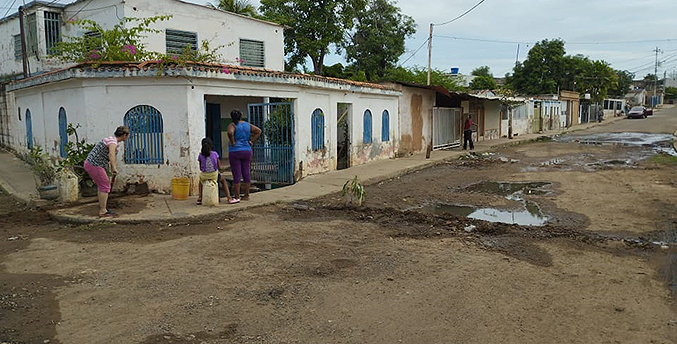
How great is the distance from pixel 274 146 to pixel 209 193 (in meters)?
3.85

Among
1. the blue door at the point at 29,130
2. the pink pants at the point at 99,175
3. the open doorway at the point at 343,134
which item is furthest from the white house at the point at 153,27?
the pink pants at the point at 99,175

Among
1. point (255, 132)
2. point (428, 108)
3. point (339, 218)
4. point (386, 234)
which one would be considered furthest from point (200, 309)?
point (428, 108)

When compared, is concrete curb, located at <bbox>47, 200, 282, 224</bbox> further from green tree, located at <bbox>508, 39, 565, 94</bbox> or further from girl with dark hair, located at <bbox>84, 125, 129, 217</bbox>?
green tree, located at <bbox>508, 39, 565, 94</bbox>

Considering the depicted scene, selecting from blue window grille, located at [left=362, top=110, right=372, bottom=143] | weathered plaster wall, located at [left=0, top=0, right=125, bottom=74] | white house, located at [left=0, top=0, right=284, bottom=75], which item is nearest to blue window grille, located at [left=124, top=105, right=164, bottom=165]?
weathered plaster wall, located at [left=0, top=0, right=125, bottom=74]

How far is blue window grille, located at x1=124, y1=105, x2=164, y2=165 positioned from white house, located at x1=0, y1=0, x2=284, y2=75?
18.4 feet

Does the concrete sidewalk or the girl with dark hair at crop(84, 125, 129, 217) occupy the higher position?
the girl with dark hair at crop(84, 125, 129, 217)

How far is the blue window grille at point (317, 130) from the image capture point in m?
13.1

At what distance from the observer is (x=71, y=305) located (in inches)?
181

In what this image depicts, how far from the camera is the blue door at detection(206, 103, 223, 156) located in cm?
1619

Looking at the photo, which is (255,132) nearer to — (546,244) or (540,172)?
(546,244)

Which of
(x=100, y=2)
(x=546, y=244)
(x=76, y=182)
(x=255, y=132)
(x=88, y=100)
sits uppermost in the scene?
(x=100, y=2)

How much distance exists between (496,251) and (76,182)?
299 inches

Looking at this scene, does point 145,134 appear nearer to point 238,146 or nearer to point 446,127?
point 238,146

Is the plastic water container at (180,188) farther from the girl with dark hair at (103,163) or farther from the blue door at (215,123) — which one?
the blue door at (215,123)
